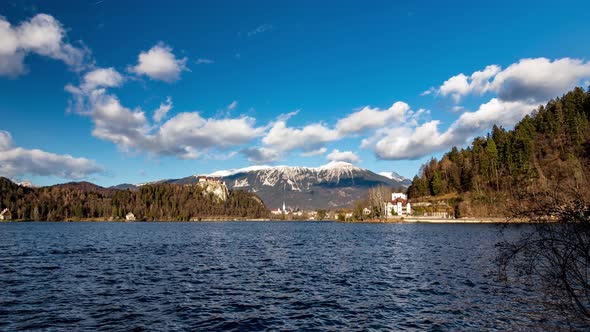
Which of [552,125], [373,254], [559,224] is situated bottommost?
[373,254]

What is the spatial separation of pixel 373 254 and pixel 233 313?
126 ft

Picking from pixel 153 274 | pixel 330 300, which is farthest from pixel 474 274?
pixel 153 274

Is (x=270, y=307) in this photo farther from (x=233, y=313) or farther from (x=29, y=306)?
(x=29, y=306)

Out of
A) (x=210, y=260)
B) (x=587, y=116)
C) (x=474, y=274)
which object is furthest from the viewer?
(x=587, y=116)

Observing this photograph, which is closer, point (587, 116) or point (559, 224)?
point (559, 224)

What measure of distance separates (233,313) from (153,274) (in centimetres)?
1894

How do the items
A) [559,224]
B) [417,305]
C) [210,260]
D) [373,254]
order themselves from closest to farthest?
[559,224], [417,305], [210,260], [373,254]

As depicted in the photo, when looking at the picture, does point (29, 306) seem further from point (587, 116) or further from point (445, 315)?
point (587, 116)

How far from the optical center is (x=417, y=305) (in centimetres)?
2648

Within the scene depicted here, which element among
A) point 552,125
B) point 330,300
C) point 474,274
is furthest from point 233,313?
point 552,125

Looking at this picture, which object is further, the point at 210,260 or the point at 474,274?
the point at 210,260

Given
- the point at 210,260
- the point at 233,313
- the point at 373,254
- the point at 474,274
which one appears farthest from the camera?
the point at 373,254

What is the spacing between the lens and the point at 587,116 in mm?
186250

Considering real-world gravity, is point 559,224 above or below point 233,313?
above
